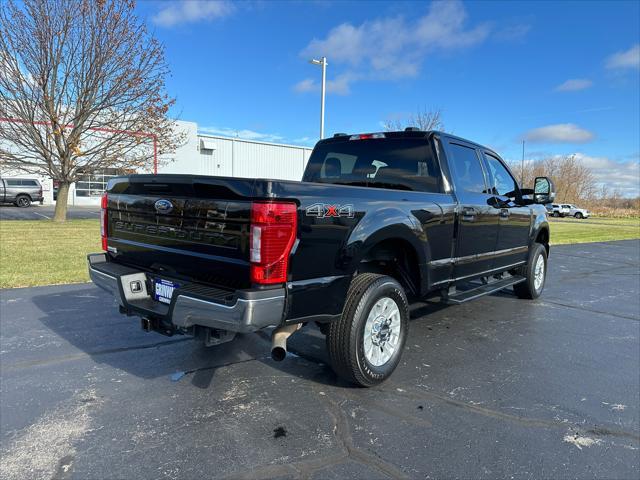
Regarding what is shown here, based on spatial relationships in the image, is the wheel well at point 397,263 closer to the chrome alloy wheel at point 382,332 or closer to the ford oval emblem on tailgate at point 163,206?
the chrome alloy wheel at point 382,332

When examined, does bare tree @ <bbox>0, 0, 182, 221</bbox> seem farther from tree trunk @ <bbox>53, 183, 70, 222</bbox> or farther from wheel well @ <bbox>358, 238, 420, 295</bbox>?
wheel well @ <bbox>358, 238, 420, 295</bbox>

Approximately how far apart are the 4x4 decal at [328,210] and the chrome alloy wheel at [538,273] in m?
4.54

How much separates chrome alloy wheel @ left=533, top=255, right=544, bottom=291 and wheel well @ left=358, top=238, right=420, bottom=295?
3320 millimetres

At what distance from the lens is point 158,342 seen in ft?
14.4

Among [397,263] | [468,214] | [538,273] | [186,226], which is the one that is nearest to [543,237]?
[538,273]

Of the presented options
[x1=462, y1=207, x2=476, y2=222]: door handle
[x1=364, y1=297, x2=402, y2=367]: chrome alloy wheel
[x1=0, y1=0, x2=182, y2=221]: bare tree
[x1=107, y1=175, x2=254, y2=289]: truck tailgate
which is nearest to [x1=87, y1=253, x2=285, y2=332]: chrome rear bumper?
[x1=107, y1=175, x2=254, y2=289]: truck tailgate

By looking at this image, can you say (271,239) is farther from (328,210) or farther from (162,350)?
(162,350)

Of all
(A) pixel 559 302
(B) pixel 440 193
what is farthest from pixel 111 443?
(A) pixel 559 302

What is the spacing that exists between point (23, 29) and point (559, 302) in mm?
16317

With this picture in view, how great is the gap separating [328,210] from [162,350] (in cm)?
231

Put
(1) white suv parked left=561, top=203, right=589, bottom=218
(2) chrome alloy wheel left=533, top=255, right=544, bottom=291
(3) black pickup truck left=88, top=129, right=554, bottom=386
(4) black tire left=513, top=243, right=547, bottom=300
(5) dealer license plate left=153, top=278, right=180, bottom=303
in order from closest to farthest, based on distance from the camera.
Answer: (3) black pickup truck left=88, top=129, right=554, bottom=386 → (5) dealer license plate left=153, top=278, right=180, bottom=303 → (4) black tire left=513, top=243, right=547, bottom=300 → (2) chrome alloy wheel left=533, top=255, right=544, bottom=291 → (1) white suv parked left=561, top=203, right=589, bottom=218

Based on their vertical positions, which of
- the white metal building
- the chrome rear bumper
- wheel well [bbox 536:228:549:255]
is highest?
the white metal building

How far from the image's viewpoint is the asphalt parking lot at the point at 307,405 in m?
2.54

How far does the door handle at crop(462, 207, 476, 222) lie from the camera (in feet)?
14.9
